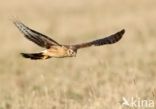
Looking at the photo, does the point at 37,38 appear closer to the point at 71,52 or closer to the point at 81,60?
the point at 71,52

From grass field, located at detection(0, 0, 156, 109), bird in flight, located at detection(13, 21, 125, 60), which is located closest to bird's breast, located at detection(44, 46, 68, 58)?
bird in flight, located at detection(13, 21, 125, 60)

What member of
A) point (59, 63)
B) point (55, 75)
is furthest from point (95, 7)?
point (55, 75)

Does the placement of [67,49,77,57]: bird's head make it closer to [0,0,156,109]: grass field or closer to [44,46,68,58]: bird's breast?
[44,46,68,58]: bird's breast

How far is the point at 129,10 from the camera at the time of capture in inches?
741

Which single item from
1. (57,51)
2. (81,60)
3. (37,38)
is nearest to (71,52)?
(57,51)

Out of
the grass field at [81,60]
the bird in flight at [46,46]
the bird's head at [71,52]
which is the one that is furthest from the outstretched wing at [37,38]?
the grass field at [81,60]

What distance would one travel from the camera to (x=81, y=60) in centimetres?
1248

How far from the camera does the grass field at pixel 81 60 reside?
27.7ft

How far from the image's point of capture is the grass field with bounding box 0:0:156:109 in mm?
8445

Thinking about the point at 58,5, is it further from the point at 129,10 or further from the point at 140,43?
the point at 140,43

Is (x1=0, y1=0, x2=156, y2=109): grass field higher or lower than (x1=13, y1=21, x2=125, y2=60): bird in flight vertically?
higher

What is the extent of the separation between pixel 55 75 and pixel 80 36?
17.0 ft

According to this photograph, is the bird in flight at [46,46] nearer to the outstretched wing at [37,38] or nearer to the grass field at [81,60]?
the outstretched wing at [37,38]

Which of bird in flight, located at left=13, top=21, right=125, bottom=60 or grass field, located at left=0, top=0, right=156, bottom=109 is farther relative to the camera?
grass field, located at left=0, top=0, right=156, bottom=109
